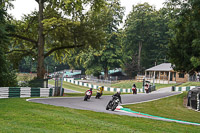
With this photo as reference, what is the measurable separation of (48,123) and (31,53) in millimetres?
22998

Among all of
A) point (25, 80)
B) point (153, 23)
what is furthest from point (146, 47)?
point (25, 80)

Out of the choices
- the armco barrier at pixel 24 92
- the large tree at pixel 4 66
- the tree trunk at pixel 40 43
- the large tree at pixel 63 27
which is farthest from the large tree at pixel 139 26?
the large tree at pixel 4 66

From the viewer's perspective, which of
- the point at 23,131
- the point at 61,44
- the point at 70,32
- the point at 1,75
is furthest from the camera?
the point at 61,44

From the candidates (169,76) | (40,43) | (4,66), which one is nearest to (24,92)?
(4,66)

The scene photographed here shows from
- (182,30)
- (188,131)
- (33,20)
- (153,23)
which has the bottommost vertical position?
(188,131)

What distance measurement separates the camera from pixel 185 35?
2373cm

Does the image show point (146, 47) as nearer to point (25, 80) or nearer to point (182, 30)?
point (182, 30)

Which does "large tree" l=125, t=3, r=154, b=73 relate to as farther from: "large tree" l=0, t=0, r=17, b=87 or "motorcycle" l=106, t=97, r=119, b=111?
"motorcycle" l=106, t=97, r=119, b=111

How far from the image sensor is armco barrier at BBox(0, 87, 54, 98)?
19.0 m

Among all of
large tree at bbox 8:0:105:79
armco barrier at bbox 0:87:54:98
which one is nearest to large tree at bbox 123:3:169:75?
large tree at bbox 8:0:105:79

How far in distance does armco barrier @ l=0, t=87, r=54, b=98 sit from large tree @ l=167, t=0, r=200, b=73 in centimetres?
1282

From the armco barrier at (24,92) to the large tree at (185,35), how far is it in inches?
505

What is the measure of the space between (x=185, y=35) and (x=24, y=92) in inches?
620

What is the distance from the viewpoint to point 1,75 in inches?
823
